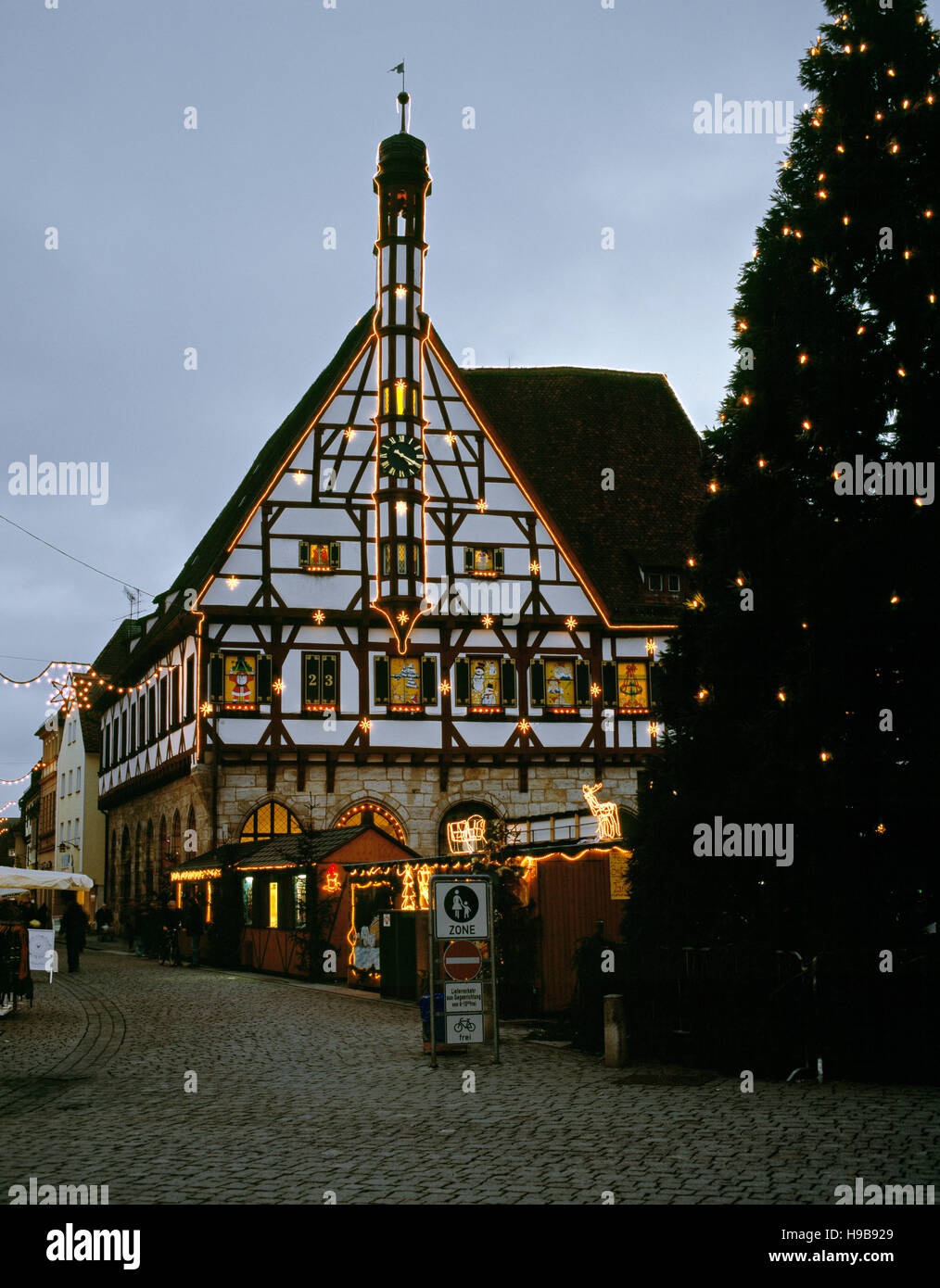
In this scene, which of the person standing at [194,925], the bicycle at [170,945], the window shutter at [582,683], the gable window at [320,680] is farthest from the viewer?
the window shutter at [582,683]

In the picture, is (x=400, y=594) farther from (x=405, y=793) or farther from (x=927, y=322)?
(x=927, y=322)

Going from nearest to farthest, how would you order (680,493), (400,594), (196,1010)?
(196,1010)
(400,594)
(680,493)

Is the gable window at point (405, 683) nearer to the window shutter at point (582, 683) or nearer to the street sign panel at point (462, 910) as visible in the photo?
the window shutter at point (582, 683)

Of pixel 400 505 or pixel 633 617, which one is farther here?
pixel 633 617

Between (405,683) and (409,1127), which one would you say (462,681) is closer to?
(405,683)

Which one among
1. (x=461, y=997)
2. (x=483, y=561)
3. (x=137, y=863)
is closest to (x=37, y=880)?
(x=461, y=997)

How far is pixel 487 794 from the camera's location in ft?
112

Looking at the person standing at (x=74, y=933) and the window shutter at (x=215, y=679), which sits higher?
the window shutter at (x=215, y=679)

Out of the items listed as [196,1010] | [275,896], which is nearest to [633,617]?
[275,896]

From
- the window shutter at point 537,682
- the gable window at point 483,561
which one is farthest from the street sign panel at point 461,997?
the window shutter at point 537,682

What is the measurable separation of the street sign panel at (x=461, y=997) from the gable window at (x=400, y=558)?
63.9ft

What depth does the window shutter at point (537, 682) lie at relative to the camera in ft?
114

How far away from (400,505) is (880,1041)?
72.9 feet

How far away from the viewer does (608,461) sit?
3984 centimetres
